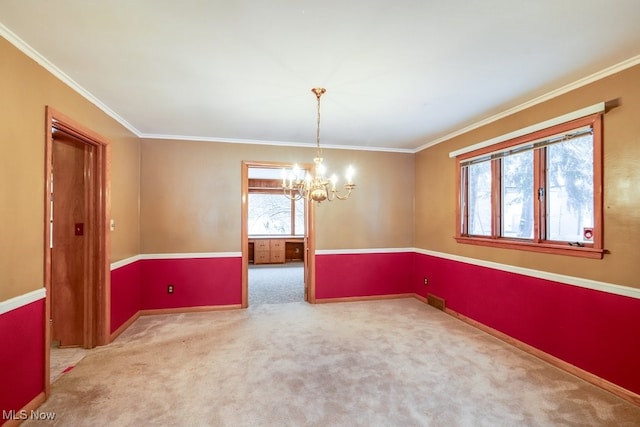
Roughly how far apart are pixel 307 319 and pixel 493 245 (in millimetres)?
2417

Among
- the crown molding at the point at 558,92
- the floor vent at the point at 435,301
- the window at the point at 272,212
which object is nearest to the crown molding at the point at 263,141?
the crown molding at the point at 558,92

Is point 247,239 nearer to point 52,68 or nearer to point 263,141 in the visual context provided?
point 263,141

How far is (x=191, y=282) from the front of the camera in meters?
4.14

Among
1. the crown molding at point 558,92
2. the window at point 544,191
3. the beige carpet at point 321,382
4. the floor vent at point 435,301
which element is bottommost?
the beige carpet at point 321,382

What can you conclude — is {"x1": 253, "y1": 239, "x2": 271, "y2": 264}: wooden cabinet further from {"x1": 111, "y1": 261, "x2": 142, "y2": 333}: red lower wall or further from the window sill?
the window sill

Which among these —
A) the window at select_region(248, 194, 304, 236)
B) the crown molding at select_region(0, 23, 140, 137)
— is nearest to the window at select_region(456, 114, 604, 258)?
the crown molding at select_region(0, 23, 140, 137)

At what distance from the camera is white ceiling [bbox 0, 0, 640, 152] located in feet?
5.32

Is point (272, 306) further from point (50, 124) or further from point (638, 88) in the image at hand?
point (638, 88)

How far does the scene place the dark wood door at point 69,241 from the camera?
9.66 feet

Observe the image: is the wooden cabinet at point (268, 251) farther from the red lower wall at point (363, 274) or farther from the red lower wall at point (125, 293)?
the red lower wall at point (125, 293)

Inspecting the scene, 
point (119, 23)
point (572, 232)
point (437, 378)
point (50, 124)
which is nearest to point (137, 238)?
point (50, 124)

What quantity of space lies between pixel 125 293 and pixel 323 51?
348cm

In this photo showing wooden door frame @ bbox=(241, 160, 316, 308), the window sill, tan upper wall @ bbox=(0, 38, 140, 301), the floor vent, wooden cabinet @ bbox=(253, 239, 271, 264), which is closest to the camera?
tan upper wall @ bbox=(0, 38, 140, 301)

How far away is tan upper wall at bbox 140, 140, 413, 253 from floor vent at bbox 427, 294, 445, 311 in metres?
0.92
